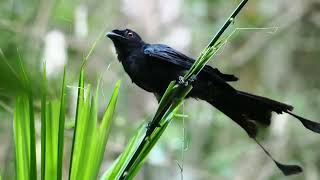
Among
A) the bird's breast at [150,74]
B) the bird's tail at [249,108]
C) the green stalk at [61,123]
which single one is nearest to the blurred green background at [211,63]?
the bird's breast at [150,74]

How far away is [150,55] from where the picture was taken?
1908 millimetres

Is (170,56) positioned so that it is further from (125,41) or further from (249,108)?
(249,108)

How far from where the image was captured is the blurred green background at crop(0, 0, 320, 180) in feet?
12.5

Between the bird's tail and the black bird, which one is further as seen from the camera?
the black bird

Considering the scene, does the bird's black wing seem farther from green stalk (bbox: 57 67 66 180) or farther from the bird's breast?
green stalk (bbox: 57 67 66 180)

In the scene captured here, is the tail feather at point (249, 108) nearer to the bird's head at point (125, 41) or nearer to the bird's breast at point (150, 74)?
the bird's breast at point (150, 74)

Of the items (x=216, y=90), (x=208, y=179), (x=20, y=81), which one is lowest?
(x=208, y=179)

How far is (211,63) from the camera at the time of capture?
178 inches

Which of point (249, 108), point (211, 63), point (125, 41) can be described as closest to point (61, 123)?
point (249, 108)

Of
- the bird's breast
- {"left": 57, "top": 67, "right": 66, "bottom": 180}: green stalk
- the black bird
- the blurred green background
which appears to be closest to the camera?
{"left": 57, "top": 67, "right": 66, "bottom": 180}: green stalk

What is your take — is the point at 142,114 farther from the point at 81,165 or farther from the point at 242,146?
the point at 81,165

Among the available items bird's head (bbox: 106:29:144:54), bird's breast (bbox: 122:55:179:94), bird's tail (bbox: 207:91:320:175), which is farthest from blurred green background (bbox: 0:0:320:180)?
bird's tail (bbox: 207:91:320:175)

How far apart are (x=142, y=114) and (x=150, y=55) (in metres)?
2.05

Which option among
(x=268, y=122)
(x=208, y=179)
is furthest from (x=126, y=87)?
(x=268, y=122)
